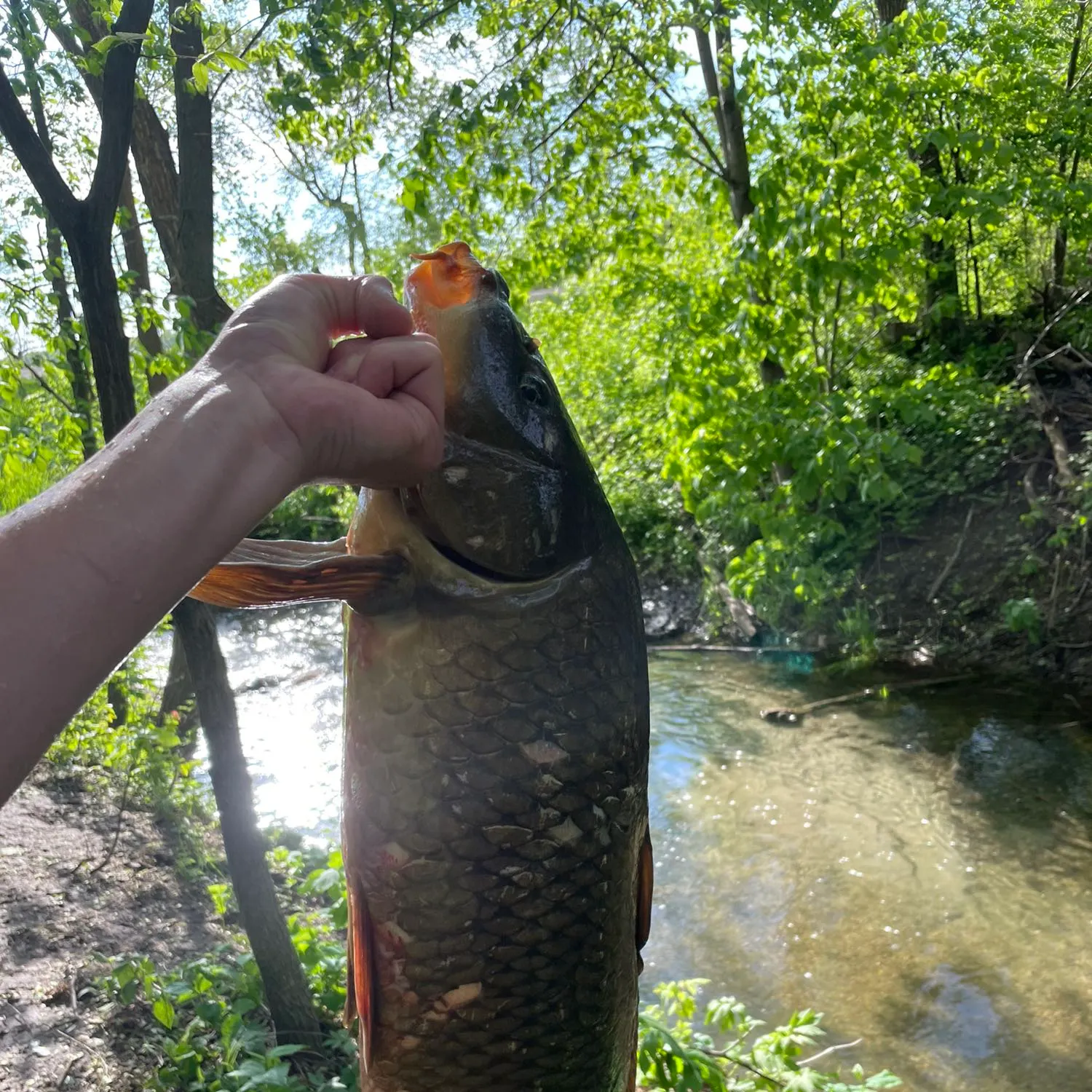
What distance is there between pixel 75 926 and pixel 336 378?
12.7ft

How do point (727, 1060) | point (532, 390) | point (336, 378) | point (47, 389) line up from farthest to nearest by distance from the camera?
point (47, 389)
point (727, 1060)
point (532, 390)
point (336, 378)

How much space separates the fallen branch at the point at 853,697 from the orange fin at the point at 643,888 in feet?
20.3

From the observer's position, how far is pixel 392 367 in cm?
100

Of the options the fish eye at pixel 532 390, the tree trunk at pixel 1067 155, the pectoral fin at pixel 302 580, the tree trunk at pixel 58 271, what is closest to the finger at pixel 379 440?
the pectoral fin at pixel 302 580

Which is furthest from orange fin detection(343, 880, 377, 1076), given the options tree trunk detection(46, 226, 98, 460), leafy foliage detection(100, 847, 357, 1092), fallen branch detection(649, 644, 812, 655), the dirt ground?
fallen branch detection(649, 644, 812, 655)

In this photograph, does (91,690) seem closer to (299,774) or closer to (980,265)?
(299,774)

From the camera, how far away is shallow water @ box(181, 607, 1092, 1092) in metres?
4.11

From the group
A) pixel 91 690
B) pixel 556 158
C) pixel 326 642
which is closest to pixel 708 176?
pixel 556 158

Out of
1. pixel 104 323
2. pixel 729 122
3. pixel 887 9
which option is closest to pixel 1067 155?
pixel 887 9

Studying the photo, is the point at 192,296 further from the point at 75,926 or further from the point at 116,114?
the point at 75,926

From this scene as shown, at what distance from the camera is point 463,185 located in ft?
19.5

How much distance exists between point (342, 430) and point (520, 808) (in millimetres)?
552

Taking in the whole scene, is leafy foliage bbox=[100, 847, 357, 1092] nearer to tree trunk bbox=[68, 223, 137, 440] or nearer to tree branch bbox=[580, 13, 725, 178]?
tree trunk bbox=[68, 223, 137, 440]

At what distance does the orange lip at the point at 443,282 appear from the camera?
1251 mm
